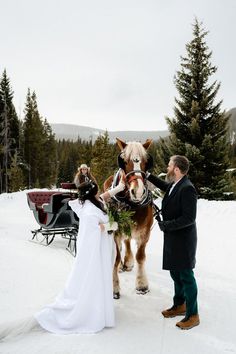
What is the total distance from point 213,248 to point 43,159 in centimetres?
3983

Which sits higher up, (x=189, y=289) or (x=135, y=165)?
(x=135, y=165)

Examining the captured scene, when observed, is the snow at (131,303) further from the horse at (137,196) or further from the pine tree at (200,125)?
the pine tree at (200,125)

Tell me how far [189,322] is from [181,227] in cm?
120

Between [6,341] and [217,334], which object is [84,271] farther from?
[217,334]

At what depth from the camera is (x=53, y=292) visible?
17.3 ft

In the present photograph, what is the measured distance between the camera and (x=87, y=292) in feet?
13.2

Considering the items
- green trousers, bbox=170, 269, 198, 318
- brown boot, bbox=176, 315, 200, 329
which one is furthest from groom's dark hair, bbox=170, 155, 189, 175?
brown boot, bbox=176, 315, 200, 329

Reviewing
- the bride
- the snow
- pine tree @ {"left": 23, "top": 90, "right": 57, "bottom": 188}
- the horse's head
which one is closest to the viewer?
the snow

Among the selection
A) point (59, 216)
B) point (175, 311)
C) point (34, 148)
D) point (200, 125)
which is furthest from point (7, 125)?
point (175, 311)

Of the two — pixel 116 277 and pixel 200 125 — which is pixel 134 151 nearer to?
pixel 116 277

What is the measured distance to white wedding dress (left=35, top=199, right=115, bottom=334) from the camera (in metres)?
3.97

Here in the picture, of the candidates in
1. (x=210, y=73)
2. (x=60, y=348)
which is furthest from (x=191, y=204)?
(x=210, y=73)

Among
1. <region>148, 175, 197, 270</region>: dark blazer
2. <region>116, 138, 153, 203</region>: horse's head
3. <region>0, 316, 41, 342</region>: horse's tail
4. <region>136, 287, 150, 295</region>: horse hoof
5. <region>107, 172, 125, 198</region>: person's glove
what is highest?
<region>116, 138, 153, 203</region>: horse's head

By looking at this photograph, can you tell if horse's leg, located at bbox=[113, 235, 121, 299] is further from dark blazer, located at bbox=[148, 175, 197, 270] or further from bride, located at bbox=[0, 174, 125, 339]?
dark blazer, located at bbox=[148, 175, 197, 270]
